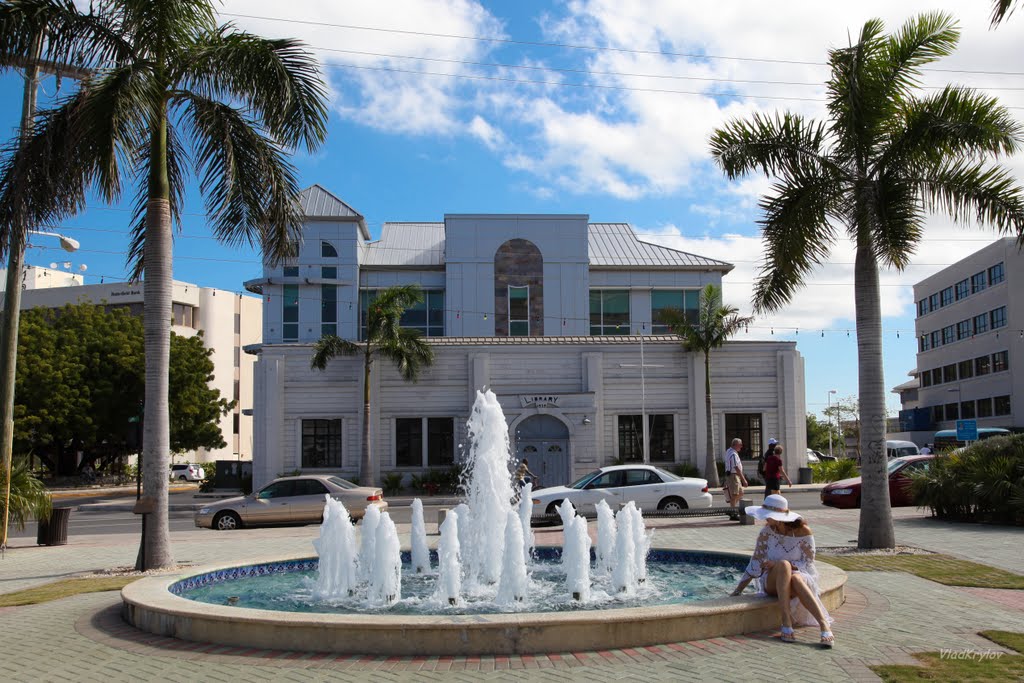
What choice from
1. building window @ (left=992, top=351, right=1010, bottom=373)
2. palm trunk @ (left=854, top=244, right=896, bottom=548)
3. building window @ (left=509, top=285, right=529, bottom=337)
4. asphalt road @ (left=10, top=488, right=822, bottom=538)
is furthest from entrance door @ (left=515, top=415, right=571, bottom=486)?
building window @ (left=992, top=351, right=1010, bottom=373)

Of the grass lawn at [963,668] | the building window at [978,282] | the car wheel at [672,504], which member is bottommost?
the car wheel at [672,504]

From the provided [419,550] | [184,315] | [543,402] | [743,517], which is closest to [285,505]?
[419,550]

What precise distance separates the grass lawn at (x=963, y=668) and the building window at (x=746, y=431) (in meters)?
28.8

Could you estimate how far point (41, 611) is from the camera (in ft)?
33.1

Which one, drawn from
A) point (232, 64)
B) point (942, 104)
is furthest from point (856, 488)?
point (232, 64)

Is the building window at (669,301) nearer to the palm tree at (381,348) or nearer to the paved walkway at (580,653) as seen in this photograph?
the palm tree at (381,348)

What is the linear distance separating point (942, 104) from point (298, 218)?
417 inches

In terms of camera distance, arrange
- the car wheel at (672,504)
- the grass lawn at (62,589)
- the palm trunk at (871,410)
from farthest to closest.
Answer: the car wheel at (672,504)
the palm trunk at (871,410)
the grass lawn at (62,589)

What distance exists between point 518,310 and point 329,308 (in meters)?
10.9

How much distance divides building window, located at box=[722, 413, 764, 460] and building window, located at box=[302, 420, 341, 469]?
15623 mm

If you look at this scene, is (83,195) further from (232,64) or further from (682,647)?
(682,647)

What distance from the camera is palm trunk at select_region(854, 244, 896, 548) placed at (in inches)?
546

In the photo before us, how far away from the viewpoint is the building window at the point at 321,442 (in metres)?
35.4

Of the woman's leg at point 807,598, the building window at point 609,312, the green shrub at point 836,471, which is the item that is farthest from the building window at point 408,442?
the woman's leg at point 807,598
